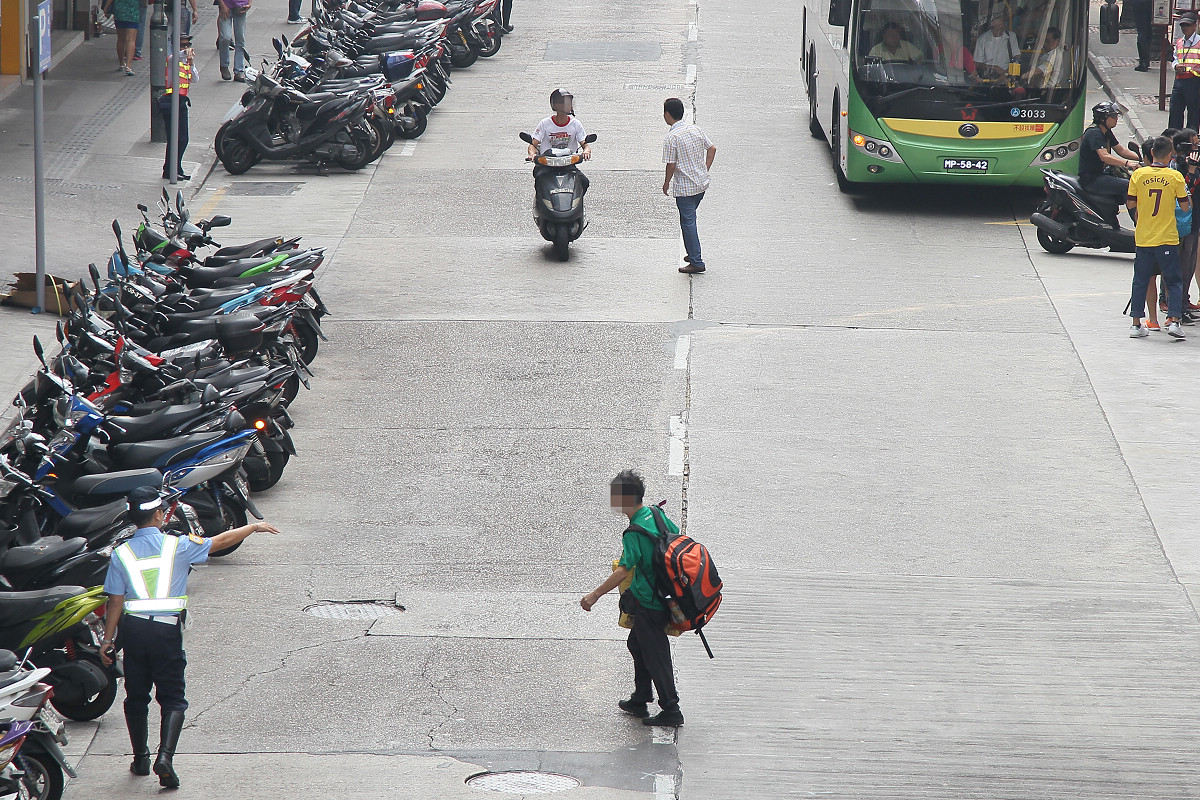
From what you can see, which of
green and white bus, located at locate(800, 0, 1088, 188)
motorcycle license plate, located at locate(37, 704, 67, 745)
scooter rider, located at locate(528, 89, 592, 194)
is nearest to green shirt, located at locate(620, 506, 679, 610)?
motorcycle license plate, located at locate(37, 704, 67, 745)

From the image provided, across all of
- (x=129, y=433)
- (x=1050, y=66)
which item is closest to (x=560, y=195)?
(x=1050, y=66)

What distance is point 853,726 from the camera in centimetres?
815

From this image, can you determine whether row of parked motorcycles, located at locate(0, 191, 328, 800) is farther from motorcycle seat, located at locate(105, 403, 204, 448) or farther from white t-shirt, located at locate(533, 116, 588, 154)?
white t-shirt, located at locate(533, 116, 588, 154)

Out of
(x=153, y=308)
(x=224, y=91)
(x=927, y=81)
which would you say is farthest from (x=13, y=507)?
(x=224, y=91)

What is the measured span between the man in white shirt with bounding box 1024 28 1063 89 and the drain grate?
951cm

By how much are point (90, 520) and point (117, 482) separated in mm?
502

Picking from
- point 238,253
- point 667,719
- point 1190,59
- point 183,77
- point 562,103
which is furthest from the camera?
point 1190,59

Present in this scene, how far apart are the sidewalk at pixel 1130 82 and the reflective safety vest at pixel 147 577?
739 inches

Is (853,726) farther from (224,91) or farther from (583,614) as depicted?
(224,91)

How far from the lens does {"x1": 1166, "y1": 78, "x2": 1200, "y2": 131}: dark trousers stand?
22.3 m

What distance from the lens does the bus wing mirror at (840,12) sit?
19.2 m

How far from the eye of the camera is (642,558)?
785 centimetres

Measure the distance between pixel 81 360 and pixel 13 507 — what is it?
2.36 metres

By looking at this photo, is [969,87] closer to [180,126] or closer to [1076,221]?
[1076,221]
